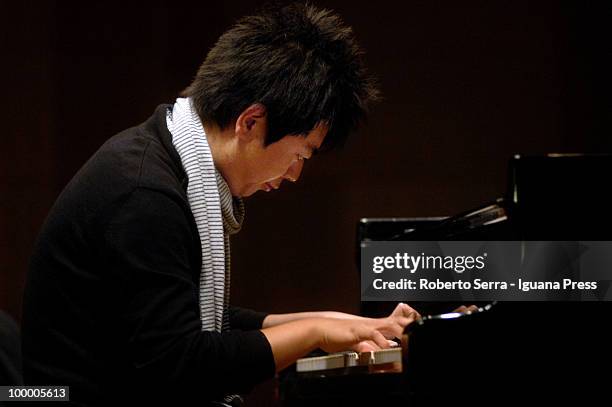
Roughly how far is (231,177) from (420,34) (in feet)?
8.41

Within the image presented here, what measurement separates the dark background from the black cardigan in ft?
8.33

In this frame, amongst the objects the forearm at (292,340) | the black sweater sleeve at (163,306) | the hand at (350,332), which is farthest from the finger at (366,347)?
the black sweater sleeve at (163,306)

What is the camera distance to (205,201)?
1665 millimetres

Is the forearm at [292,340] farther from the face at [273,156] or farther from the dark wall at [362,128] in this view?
the dark wall at [362,128]

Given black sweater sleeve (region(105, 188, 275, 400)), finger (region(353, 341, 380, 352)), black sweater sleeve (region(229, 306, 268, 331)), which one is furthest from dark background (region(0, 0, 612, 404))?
black sweater sleeve (region(105, 188, 275, 400))

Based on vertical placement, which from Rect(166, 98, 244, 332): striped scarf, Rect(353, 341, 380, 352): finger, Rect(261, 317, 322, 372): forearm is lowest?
Rect(353, 341, 380, 352): finger

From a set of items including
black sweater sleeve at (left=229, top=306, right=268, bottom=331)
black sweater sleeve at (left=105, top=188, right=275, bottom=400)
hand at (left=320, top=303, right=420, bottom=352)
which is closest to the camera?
black sweater sleeve at (left=105, top=188, right=275, bottom=400)

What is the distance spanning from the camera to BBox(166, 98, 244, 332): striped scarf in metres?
1.65

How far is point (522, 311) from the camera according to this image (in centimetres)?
158

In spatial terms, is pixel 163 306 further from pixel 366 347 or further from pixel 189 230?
pixel 366 347

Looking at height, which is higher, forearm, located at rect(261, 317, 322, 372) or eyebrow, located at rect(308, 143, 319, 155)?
eyebrow, located at rect(308, 143, 319, 155)

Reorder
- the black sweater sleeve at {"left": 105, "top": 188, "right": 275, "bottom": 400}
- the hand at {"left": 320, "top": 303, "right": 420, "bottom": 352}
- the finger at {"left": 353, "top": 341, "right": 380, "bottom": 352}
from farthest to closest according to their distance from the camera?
the finger at {"left": 353, "top": 341, "right": 380, "bottom": 352} → the hand at {"left": 320, "top": 303, "right": 420, "bottom": 352} → the black sweater sleeve at {"left": 105, "top": 188, "right": 275, "bottom": 400}

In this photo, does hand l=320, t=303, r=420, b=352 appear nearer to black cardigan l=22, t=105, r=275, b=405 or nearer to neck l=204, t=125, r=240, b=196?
black cardigan l=22, t=105, r=275, b=405

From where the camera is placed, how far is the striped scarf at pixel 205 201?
1648mm
